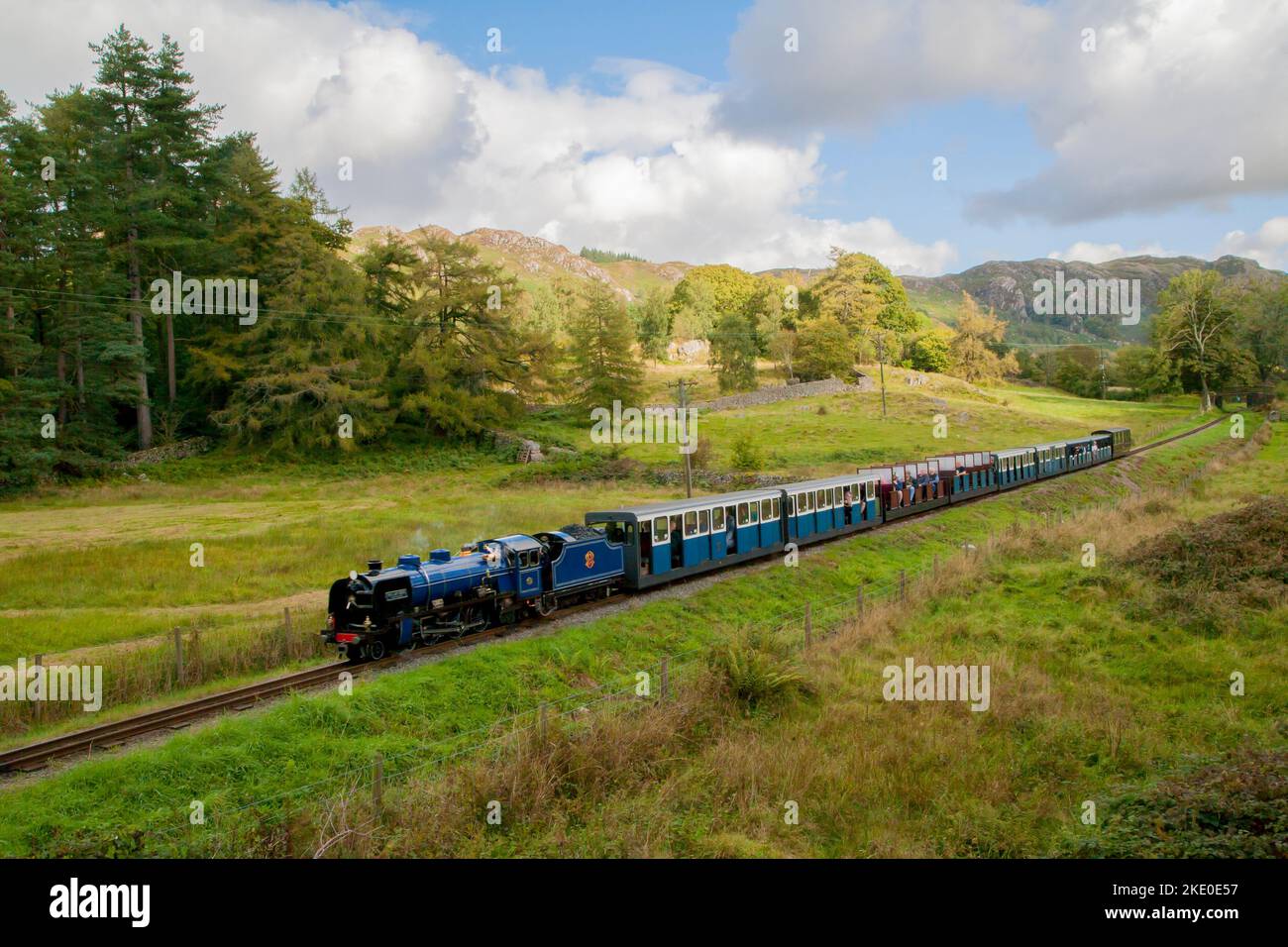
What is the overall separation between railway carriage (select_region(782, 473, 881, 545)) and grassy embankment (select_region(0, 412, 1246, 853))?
4.49 meters

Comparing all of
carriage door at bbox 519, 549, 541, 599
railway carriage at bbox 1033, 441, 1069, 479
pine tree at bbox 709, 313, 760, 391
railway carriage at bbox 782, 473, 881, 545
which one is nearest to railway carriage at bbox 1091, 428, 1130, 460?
railway carriage at bbox 1033, 441, 1069, 479

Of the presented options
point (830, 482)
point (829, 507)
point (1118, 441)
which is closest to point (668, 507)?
point (829, 507)

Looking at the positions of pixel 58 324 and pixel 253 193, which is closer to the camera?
pixel 58 324

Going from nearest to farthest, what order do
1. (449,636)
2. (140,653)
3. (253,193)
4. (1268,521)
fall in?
(140,653) < (449,636) < (1268,521) < (253,193)

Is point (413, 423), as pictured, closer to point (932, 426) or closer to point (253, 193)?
Result: point (253, 193)

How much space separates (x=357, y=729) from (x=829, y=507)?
23.1 metres

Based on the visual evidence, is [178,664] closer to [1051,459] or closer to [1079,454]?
[1051,459]

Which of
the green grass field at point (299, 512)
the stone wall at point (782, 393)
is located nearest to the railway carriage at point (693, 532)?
the green grass field at point (299, 512)

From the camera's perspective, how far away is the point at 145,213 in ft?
172

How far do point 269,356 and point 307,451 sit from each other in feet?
23.7

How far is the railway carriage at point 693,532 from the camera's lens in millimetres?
24141

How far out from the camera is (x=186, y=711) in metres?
15.4

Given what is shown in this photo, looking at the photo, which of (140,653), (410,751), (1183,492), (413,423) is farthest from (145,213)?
(1183,492)

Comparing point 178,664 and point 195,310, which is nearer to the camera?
point 178,664
